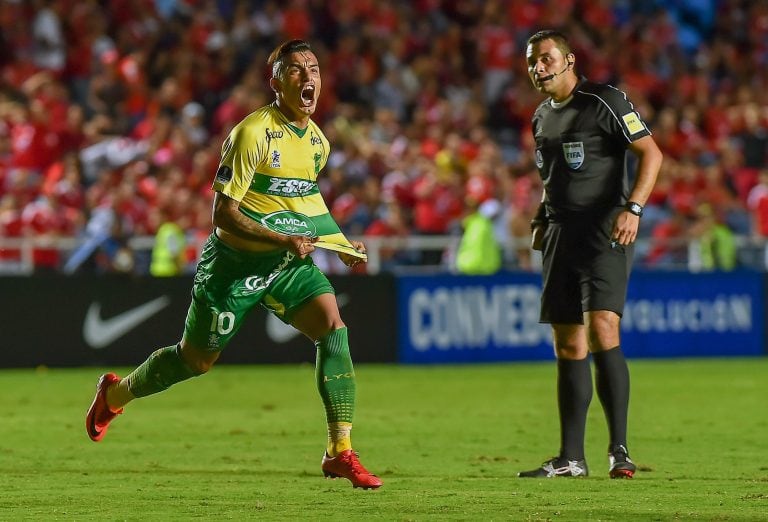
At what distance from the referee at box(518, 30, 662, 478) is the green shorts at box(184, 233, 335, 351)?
1426mm

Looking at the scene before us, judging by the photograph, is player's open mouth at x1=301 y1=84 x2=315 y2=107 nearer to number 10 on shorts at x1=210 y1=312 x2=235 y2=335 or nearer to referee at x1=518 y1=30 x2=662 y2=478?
number 10 on shorts at x1=210 y1=312 x2=235 y2=335

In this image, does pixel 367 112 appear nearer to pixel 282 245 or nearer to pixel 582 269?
pixel 582 269

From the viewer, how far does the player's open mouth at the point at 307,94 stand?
8.09 metres

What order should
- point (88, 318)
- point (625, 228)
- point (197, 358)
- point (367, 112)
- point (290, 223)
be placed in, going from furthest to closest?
point (367, 112), point (88, 318), point (197, 358), point (625, 228), point (290, 223)

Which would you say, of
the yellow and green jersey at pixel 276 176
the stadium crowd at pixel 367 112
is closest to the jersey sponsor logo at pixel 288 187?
the yellow and green jersey at pixel 276 176

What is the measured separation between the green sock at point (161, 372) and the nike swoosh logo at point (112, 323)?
9.46 metres

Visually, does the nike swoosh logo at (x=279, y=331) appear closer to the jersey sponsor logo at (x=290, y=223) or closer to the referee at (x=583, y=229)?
the referee at (x=583, y=229)

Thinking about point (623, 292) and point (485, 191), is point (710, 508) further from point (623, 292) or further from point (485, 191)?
point (485, 191)

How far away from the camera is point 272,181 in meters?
8.12

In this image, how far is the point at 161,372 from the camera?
8641mm

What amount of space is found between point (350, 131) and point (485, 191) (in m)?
2.14

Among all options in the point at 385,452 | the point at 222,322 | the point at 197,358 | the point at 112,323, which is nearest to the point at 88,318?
the point at 112,323

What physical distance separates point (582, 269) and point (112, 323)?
1051 centimetres

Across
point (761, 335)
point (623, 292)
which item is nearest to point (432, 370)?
point (761, 335)
